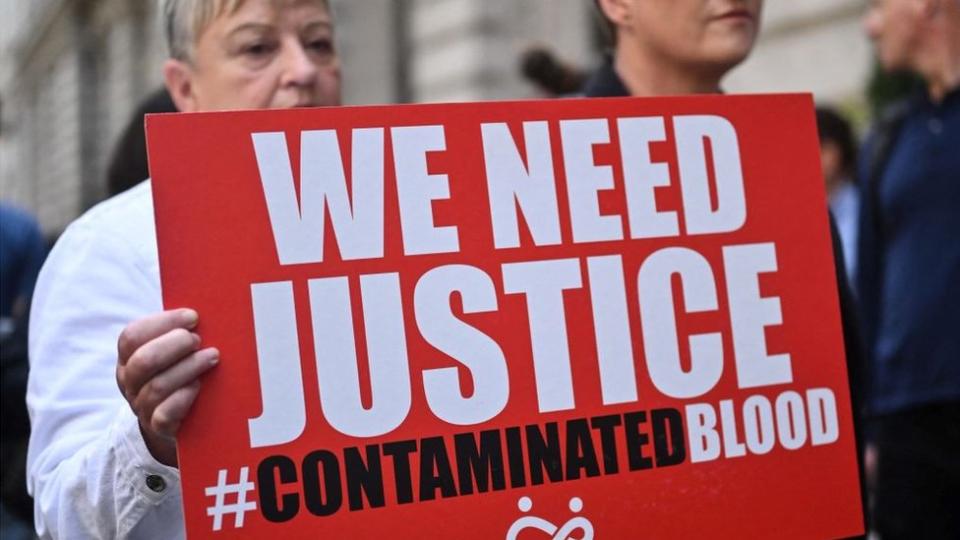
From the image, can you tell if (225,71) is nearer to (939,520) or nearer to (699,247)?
(699,247)

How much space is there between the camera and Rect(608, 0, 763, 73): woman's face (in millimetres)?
1771

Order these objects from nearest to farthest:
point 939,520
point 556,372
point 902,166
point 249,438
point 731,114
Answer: point 249,438
point 556,372
point 731,114
point 939,520
point 902,166

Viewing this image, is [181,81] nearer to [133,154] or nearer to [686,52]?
[686,52]

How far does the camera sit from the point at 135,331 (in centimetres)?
131

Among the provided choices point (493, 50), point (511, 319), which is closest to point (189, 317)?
point (511, 319)

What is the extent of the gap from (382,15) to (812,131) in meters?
10.8

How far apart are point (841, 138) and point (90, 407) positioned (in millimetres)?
3737

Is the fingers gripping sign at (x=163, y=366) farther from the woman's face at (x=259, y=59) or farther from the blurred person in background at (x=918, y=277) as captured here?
the blurred person in background at (x=918, y=277)

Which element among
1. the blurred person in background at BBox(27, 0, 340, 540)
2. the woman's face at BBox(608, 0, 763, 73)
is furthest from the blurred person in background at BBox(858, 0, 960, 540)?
the blurred person in background at BBox(27, 0, 340, 540)

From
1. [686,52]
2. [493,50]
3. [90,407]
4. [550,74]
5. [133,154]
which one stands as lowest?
[90,407]

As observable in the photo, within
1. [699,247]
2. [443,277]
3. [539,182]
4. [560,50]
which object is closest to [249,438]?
[443,277]

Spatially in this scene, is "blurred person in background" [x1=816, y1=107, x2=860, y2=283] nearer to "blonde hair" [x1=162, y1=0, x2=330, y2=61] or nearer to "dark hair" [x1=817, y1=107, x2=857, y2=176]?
"dark hair" [x1=817, y1=107, x2=857, y2=176]

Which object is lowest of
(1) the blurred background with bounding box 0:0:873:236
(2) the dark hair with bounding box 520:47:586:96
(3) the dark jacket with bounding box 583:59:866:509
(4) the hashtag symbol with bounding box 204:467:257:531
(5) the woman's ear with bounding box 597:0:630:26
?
(4) the hashtag symbol with bounding box 204:467:257:531

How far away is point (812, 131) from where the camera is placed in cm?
161
